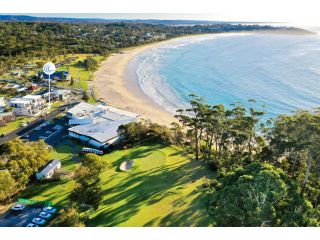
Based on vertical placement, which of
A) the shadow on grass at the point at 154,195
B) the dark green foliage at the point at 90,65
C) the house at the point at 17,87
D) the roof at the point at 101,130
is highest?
the dark green foliage at the point at 90,65

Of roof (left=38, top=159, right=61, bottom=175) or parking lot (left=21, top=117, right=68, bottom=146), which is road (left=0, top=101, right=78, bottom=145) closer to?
parking lot (left=21, top=117, right=68, bottom=146)

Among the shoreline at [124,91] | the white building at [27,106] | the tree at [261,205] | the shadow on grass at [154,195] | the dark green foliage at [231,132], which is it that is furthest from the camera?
the shoreline at [124,91]

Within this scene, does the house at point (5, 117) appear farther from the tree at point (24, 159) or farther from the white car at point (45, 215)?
the white car at point (45, 215)

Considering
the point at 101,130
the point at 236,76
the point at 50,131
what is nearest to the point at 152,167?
the point at 101,130

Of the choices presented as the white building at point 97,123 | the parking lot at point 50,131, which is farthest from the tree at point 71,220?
the parking lot at point 50,131

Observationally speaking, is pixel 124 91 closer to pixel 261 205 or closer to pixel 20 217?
pixel 20 217

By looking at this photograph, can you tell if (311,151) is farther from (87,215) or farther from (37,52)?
(37,52)
